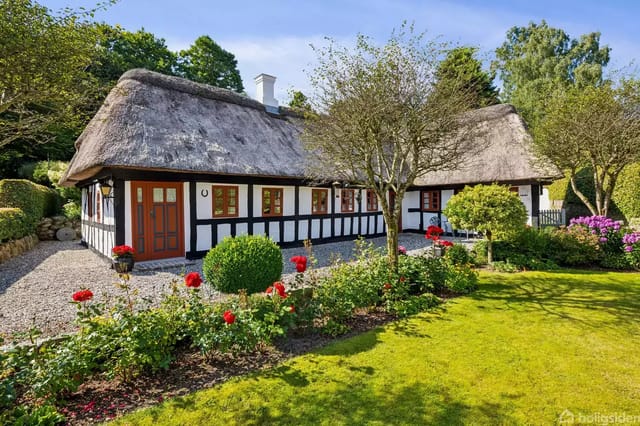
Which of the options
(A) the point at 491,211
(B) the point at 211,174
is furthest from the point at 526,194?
(B) the point at 211,174

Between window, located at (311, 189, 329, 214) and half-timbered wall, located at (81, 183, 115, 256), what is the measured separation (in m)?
6.11

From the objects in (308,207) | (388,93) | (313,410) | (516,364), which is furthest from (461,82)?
(308,207)

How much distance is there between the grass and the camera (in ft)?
8.91

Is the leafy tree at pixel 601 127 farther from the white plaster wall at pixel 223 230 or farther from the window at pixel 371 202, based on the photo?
the white plaster wall at pixel 223 230

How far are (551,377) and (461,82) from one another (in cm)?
449

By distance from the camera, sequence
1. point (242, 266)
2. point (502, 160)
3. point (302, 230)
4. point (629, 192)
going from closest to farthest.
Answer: point (242, 266)
point (302, 230)
point (502, 160)
point (629, 192)

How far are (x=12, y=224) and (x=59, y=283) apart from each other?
15.4ft

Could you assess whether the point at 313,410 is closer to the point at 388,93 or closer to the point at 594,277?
the point at 388,93

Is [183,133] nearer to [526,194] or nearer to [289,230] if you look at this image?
[289,230]

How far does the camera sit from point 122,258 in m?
7.38

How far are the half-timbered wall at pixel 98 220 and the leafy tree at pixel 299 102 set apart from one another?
523 cm

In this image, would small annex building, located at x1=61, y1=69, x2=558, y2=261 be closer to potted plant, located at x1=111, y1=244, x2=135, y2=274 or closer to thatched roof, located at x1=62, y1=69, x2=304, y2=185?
thatched roof, located at x1=62, y1=69, x2=304, y2=185

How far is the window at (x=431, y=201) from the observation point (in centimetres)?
1455

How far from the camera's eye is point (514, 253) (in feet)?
27.1
